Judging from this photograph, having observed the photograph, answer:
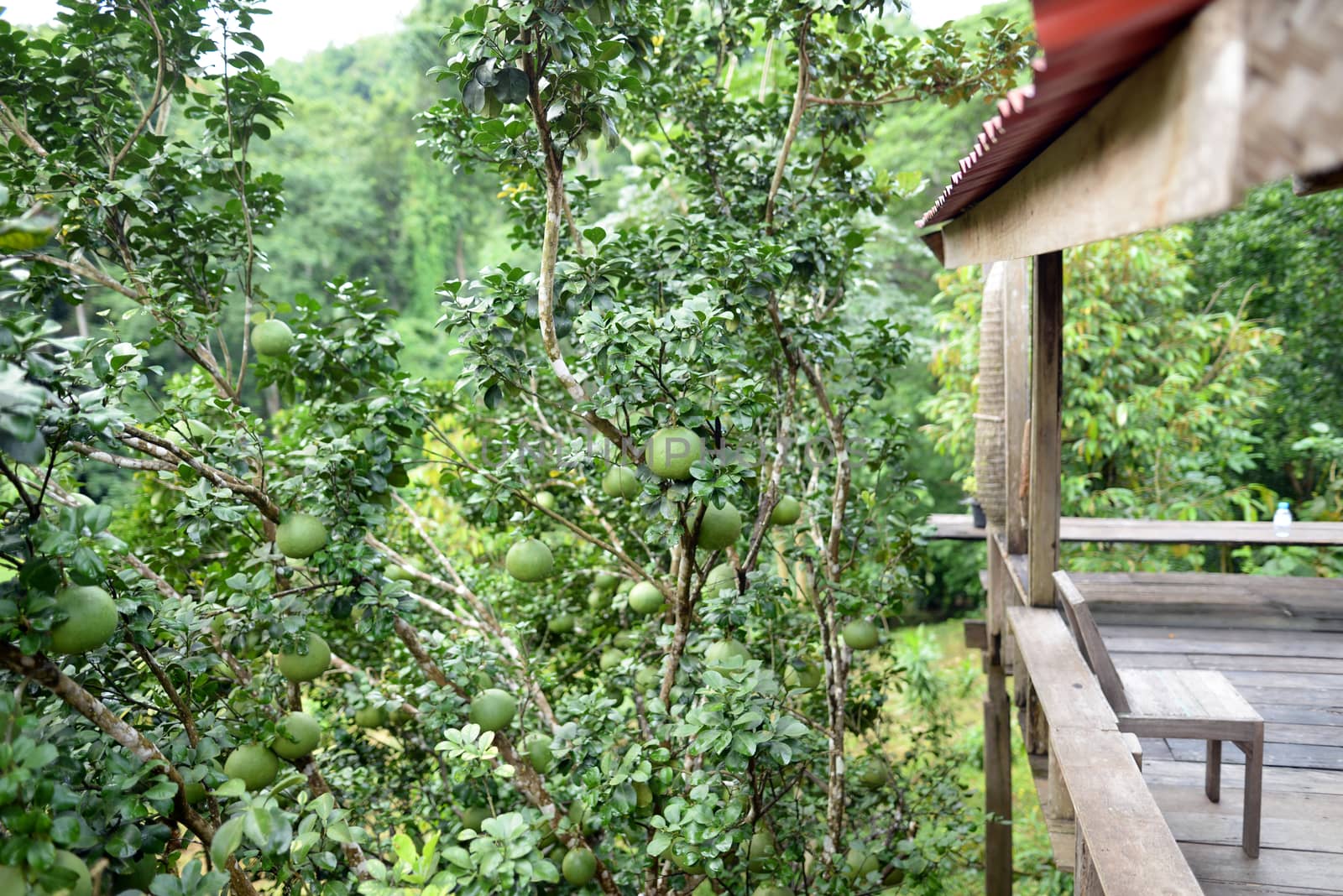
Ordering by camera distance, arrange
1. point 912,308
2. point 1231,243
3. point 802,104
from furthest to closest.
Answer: point 912,308 → point 1231,243 → point 802,104

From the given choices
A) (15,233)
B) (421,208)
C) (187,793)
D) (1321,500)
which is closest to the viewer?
(15,233)

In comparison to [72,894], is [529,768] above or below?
below

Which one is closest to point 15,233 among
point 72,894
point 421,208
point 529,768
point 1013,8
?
point 72,894

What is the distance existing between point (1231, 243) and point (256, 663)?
890 cm

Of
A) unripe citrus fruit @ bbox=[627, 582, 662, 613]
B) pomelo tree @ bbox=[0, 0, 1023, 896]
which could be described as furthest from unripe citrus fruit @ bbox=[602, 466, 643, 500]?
unripe citrus fruit @ bbox=[627, 582, 662, 613]

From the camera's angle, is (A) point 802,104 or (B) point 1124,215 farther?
(A) point 802,104

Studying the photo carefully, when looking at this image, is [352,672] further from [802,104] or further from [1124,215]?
[1124,215]

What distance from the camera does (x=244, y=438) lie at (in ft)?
7.32

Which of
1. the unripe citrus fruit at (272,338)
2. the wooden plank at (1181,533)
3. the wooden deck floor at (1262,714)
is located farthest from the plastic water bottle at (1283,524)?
the unripe citrus fruit at (272,338)

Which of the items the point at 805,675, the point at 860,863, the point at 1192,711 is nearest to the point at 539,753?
the point at 805,675

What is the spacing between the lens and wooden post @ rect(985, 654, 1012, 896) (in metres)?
4.37

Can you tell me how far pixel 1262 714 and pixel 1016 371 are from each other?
1.47 m

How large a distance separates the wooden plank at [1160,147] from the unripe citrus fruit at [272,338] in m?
2.00

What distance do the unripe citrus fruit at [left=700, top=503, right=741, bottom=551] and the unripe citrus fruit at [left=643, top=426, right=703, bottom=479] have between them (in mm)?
253
